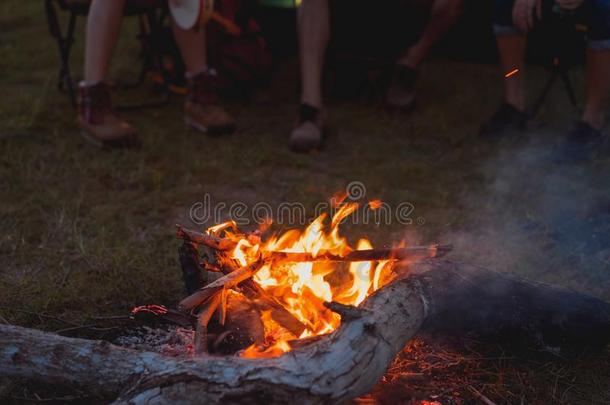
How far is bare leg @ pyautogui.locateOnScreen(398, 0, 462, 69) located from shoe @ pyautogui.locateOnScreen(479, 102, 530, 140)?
86 cm

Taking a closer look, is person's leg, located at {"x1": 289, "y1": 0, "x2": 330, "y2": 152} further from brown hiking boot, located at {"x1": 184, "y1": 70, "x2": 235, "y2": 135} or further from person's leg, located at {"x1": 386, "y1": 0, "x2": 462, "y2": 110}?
person's leg, located at {"x1": 386, "y1": 0, "x2": 462, "y2": 110}

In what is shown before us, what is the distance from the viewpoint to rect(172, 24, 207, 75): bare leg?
4871mm

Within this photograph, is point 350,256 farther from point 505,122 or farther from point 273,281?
point 505,122

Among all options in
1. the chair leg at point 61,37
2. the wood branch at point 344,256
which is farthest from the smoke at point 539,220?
the chair leg at point 61,37

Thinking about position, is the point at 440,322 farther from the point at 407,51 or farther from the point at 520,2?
the point at 407,51

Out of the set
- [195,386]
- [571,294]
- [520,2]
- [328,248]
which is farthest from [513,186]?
[195,386]

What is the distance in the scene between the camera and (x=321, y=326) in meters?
2.30

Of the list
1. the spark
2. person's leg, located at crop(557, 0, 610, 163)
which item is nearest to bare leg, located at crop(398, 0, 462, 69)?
the spark

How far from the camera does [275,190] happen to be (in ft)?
13.6

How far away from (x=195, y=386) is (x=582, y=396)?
1.37 meters

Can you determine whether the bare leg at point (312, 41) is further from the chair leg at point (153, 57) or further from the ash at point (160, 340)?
the ash at point (160, 340)

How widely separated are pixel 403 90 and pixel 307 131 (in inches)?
42.1

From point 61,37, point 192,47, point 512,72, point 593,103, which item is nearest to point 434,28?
point 512,72

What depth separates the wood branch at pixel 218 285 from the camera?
2.18m
